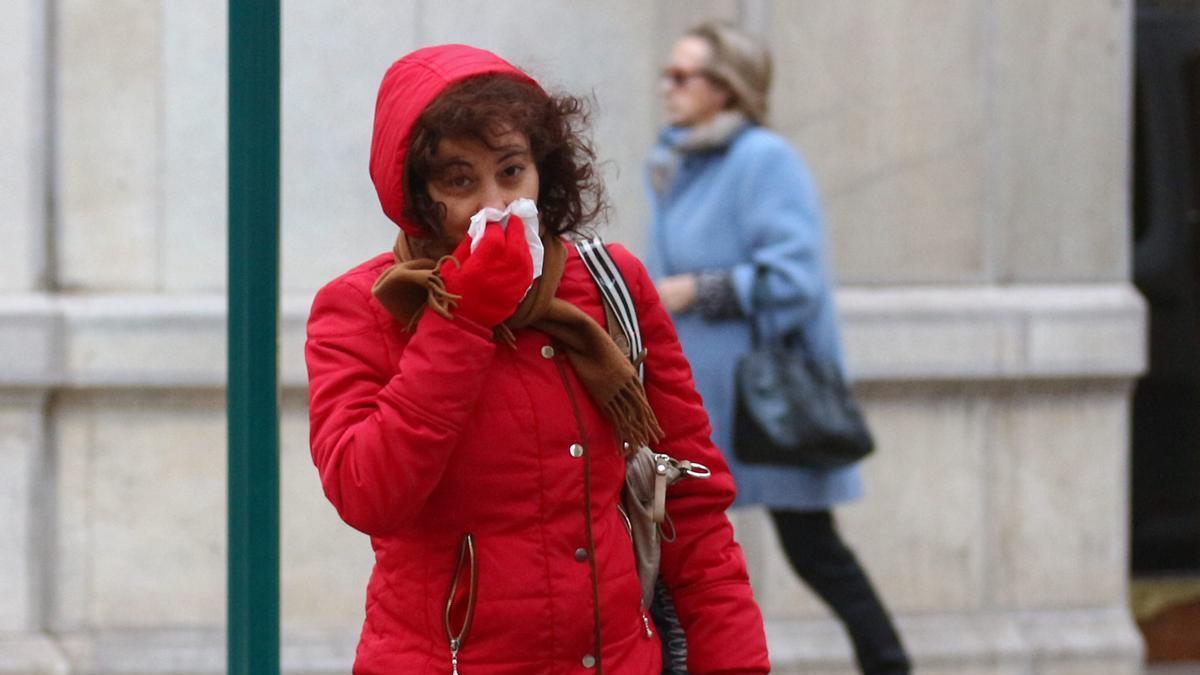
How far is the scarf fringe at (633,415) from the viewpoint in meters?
2.44

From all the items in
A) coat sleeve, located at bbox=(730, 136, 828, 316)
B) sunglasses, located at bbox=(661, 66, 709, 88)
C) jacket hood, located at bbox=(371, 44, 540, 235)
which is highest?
sunglasses, located at bbox=(661, 66, 709, 88)

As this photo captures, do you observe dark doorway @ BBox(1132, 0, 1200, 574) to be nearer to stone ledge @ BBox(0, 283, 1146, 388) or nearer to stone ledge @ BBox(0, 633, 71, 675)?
stone ledge @ BBox(0, 283, 1146, 388)

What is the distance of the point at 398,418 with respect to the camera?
226 centimetres

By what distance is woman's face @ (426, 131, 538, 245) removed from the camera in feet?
7.76

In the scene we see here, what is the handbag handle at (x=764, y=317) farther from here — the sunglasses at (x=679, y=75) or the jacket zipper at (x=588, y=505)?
the jacket zipper at (x=588, y=505)

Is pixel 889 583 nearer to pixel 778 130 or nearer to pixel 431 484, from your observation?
pixel 778 130

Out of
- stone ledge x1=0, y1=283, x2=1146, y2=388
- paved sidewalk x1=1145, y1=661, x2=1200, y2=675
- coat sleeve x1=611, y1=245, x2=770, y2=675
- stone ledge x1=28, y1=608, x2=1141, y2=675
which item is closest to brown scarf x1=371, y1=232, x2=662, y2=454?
coat sleeve x1=611, y1=245, x2=770, y2=675

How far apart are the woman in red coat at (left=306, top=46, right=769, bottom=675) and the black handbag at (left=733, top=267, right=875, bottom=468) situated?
2.05 m

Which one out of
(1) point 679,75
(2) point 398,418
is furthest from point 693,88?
(2) point 398,418

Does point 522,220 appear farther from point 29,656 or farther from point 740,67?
point 29,656

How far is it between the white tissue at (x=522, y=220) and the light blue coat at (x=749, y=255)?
217 cm

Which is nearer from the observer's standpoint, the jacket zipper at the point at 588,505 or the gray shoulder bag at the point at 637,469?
the jacket zipper at the point at 588,505

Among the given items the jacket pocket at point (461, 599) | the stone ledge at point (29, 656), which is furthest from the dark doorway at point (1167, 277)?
the jacket pocket at point (461, 599)

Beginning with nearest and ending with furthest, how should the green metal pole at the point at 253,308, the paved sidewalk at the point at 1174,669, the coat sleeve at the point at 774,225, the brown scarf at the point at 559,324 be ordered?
the green metal pole at the point at 253,308
the brown scarf at the point at 559,324
the coat sleeve at the point at 774,225
the paved sidewalk at the point at 1174,669
